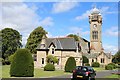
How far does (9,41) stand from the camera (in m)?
85.6

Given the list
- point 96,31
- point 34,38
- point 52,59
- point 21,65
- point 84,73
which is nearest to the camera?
point 84,73

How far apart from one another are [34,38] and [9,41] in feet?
26.8

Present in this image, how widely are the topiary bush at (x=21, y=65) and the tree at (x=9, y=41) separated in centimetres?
5025

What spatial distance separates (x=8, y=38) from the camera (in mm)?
86438

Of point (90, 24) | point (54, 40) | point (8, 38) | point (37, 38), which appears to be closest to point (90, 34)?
point (90, 24)

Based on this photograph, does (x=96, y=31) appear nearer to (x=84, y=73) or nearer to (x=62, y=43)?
(x=62, y=43)

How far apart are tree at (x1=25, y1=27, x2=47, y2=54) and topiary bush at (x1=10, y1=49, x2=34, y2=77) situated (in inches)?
2039

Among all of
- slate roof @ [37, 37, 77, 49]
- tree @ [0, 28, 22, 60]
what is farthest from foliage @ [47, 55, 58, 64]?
tree @ [0, 28, 22, 60]

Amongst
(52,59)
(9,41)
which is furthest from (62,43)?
(9,41)

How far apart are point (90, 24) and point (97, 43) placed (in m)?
8.11

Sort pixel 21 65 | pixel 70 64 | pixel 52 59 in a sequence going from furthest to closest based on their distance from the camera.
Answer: pixel 52 59 < pixel 70 64 < pixel 21 65

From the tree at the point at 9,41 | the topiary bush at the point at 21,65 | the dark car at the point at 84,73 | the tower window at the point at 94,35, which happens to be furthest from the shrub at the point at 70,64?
the tower window at the point at 94,35

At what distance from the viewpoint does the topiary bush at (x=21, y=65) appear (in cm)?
3209

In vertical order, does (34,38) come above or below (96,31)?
below
